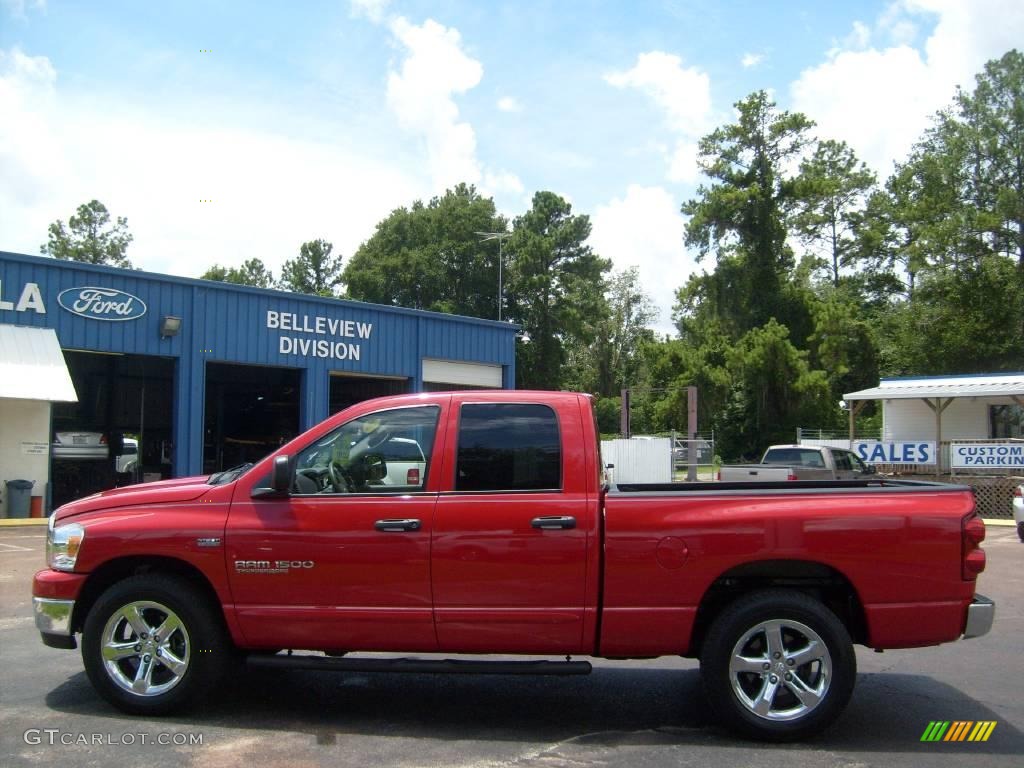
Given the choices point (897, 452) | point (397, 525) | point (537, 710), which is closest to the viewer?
point (397, 525)

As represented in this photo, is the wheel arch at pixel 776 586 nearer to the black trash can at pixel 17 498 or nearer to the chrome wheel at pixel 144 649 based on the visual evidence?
the chrome wheel at pixel 144 649

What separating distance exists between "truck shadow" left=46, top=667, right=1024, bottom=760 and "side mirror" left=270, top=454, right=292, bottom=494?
142cm

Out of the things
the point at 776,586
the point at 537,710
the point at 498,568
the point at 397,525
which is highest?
the point at 397,525

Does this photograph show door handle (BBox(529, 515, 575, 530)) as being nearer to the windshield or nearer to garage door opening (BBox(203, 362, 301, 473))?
the windshield

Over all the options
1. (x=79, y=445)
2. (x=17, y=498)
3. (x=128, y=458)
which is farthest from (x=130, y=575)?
(x=128, y=458)

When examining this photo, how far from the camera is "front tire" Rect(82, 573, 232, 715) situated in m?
5.54

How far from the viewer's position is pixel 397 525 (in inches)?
214

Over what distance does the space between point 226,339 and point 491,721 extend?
18935 mm

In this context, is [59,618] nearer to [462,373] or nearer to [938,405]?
[462,373]

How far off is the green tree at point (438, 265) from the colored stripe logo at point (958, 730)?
199 ft

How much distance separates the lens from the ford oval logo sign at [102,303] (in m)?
20.3

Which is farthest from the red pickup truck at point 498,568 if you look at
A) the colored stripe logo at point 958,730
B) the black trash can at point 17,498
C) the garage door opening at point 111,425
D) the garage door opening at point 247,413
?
the garage door opening at point 247,413

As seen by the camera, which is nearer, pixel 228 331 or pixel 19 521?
pixel 19 521

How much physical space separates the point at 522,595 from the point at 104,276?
18.5m
